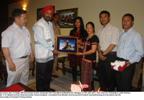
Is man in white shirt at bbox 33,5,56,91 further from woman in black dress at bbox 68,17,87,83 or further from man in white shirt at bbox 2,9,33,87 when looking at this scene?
woman in black dress at bbox 68,17,87,83

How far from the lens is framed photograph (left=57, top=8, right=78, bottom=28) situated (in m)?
1.62

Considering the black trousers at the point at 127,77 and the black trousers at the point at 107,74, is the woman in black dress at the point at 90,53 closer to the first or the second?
the black trousers at the point at 107,74

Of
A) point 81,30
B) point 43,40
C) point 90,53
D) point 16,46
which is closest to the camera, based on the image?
point 16,46

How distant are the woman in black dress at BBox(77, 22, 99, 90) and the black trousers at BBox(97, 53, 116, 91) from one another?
8 centimetres

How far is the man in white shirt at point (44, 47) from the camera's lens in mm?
1403

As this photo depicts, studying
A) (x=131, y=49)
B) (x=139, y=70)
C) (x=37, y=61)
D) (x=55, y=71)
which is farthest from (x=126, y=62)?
(x=55, y=71)

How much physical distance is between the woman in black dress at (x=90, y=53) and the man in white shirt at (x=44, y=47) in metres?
0.24

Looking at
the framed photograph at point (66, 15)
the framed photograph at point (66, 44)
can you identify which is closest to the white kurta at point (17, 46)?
the framed photograph at point (66, 44)


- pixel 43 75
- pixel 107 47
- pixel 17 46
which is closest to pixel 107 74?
pixel 107 47

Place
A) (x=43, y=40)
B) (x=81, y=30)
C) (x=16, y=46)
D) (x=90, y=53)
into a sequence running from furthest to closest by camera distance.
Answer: (x=81, y=30) → (x=90, y=53) → (x=43, y=40) → (x=16, y=46)

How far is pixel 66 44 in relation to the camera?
1.53 metres

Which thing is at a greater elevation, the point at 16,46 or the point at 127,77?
the point at 16,46

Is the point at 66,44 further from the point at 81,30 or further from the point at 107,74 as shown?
the point at 107,74

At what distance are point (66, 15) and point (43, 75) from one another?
52cm
